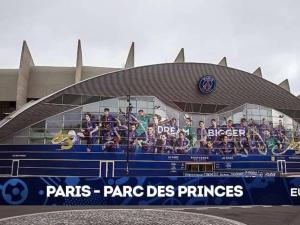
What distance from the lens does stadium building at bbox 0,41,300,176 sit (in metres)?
42.7

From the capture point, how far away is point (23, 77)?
58.7 meters

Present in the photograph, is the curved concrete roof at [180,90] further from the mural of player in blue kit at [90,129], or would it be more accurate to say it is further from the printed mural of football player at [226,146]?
the printed mural of football player at [226,146]

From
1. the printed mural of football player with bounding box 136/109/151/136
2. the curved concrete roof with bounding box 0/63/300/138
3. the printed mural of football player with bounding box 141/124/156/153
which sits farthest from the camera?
the printed mural of football player with bounding box 136/109/151/136

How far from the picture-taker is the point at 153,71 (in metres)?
48.6

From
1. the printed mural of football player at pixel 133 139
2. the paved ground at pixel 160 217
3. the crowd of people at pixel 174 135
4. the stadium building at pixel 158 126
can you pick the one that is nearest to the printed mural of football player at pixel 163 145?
the crowd of people at pixel 174 135

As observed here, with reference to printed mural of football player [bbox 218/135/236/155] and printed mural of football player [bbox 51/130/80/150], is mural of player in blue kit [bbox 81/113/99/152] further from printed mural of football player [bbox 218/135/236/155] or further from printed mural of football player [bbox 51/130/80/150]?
printed mural of football player [bbox 218/135/236/155]

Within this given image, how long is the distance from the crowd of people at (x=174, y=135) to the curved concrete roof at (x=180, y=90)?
9.16 ft

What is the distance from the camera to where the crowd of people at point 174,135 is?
44.3m

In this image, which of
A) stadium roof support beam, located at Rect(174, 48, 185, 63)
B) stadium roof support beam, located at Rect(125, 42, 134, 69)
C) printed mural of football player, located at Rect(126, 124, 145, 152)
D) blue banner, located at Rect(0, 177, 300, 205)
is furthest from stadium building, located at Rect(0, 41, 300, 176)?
blue banner, located at Rect(0, 177, 300, 205)

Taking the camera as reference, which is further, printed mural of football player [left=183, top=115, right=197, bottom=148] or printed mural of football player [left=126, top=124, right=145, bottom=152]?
printed mural of football player [left=183, top=115, right=197, bottom=148]

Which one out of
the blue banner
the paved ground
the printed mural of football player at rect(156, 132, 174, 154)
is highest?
the printed mural of football player at rect(156, 132, 174, 154)

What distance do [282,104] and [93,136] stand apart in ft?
95.7

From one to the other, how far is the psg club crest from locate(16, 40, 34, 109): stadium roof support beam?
2826 centimetres

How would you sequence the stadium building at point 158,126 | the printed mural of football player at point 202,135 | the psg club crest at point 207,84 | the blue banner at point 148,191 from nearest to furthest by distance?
the blue banner at point 148,191, the stadium building at point 158,126, the printed mural of football player at point 202,135, the psg club crest at point 207,84
